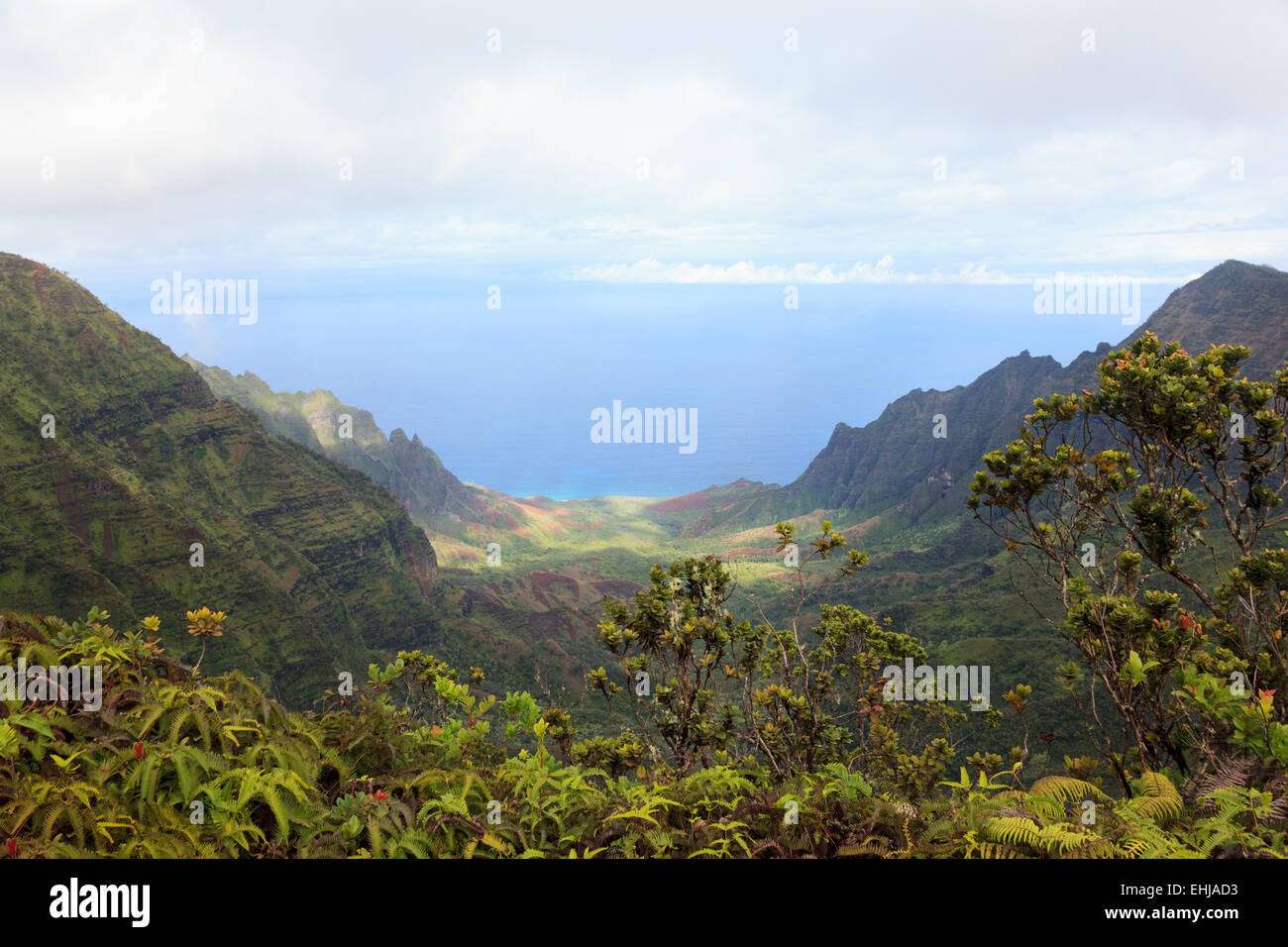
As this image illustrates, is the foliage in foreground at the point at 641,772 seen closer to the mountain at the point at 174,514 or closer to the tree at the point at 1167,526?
the tree at the point at 1167,526

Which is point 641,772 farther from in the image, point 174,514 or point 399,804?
point 174,514

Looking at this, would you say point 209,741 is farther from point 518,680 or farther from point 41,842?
point 518,680

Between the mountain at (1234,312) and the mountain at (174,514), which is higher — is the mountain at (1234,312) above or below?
above

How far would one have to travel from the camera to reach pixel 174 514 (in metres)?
77.6

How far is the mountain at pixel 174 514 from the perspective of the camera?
64.8 metres

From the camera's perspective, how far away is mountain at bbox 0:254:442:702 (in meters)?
64.8

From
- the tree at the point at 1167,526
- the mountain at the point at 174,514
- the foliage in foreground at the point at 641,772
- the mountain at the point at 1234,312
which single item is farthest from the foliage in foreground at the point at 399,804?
the mountain at the point at 1234,312

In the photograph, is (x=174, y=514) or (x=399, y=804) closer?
(x=399, y=804)

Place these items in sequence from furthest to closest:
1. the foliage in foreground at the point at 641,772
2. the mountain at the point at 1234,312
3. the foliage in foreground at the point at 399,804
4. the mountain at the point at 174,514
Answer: the mountain at the point at 1234,312, the mountain at the point at 174,514, the foliage in foreground at the point at 641,772, the foliage in foreground at the point at 399,804

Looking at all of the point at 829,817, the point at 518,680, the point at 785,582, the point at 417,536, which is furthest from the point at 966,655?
the point at 417,536

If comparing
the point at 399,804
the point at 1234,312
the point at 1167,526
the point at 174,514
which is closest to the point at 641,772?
the point at 399,804

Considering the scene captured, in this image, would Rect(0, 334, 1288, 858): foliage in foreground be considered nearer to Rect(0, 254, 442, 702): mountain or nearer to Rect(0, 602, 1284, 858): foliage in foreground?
Rect(0, 602, 1284, 858): foliage in foreground

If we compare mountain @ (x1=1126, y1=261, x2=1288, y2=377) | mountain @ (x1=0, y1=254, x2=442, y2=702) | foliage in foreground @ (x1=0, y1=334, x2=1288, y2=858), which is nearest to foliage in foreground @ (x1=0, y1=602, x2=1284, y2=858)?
foliage in foreground @ (x1=0, y1=334, x2=1288, y2=858)

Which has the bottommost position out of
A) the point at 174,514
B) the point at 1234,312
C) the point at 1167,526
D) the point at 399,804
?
the point at 174,514
